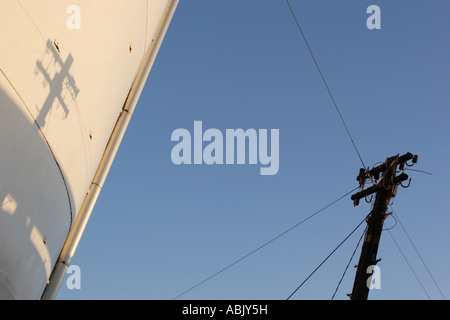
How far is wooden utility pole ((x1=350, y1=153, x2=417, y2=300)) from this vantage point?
1246cm

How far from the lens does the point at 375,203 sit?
45.2 ft

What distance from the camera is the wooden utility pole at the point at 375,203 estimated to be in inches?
491

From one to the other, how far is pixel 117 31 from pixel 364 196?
304 inches

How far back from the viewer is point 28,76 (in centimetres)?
688

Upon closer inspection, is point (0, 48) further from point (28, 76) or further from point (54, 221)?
point (54, 221)

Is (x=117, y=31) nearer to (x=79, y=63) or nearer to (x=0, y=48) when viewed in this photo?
(x=79, y=63)

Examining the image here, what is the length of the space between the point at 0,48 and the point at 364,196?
9.93 metres
